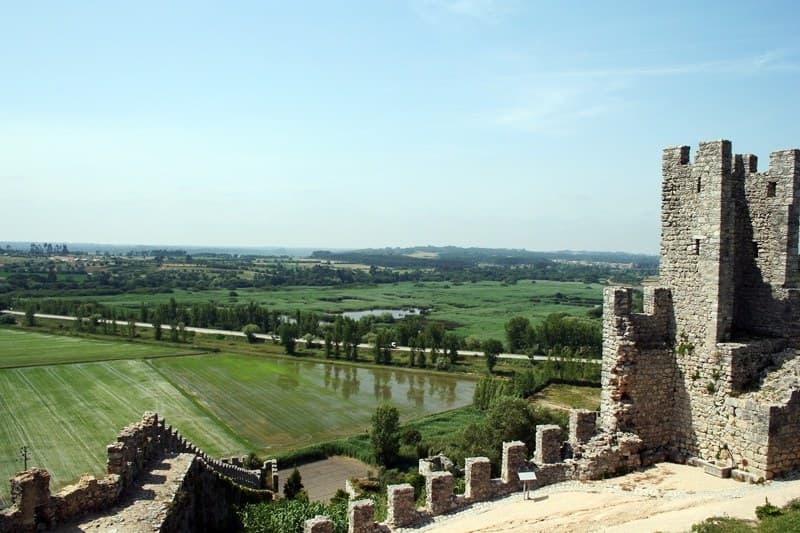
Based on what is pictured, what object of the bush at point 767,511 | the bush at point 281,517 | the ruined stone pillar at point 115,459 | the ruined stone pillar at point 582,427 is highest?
the ruined stone pillar at point 582,427

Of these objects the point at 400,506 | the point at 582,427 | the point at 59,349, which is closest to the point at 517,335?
the point at 59,349

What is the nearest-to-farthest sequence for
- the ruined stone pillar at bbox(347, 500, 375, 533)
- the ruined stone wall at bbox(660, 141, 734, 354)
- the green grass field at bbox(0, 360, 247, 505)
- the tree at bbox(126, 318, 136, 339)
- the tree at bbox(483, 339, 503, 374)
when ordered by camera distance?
1. the ruined stone pillar at bbox(347, 500, 375, 533)
2. the ruined stone wall at bbox(660, 141, 734, 354)
3. the green grass field at bbox(0, 360, 247, 505)
4. the tree at bbox(483, 339, 503, 374)
5. the tree at bbox(126, 318, 136, 339)

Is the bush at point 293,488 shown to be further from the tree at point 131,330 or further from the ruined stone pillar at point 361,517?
the tree at point 131,330

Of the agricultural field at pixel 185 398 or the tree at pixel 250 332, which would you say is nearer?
the agricultural field at pixel 185 398

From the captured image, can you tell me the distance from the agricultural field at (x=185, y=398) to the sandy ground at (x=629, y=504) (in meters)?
34.8

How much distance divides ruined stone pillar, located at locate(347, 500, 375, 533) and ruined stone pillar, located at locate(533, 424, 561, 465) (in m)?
4.49

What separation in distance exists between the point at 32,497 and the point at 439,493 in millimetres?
8611

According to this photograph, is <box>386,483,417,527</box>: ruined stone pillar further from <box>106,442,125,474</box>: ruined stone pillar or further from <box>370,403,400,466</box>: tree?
<box>370,403,400,466</box>: tree

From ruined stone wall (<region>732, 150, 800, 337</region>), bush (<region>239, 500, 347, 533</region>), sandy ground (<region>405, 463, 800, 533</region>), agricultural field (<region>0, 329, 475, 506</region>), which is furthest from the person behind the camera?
agricultural field (<region>0, 329, 475, 506</region>)

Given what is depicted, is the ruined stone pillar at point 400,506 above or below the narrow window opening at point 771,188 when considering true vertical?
below

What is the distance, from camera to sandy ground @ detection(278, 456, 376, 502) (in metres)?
39.1

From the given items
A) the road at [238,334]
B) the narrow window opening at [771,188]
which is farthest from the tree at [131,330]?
the narrow window opening at [771,188]

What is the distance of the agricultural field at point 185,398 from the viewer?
47.3 metres

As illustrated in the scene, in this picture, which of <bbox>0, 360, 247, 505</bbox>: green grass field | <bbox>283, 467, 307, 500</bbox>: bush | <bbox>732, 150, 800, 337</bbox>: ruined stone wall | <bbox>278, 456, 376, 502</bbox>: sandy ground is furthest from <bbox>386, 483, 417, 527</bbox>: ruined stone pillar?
<bbox>0, 360, 247, 505</bbox>: green grass field
